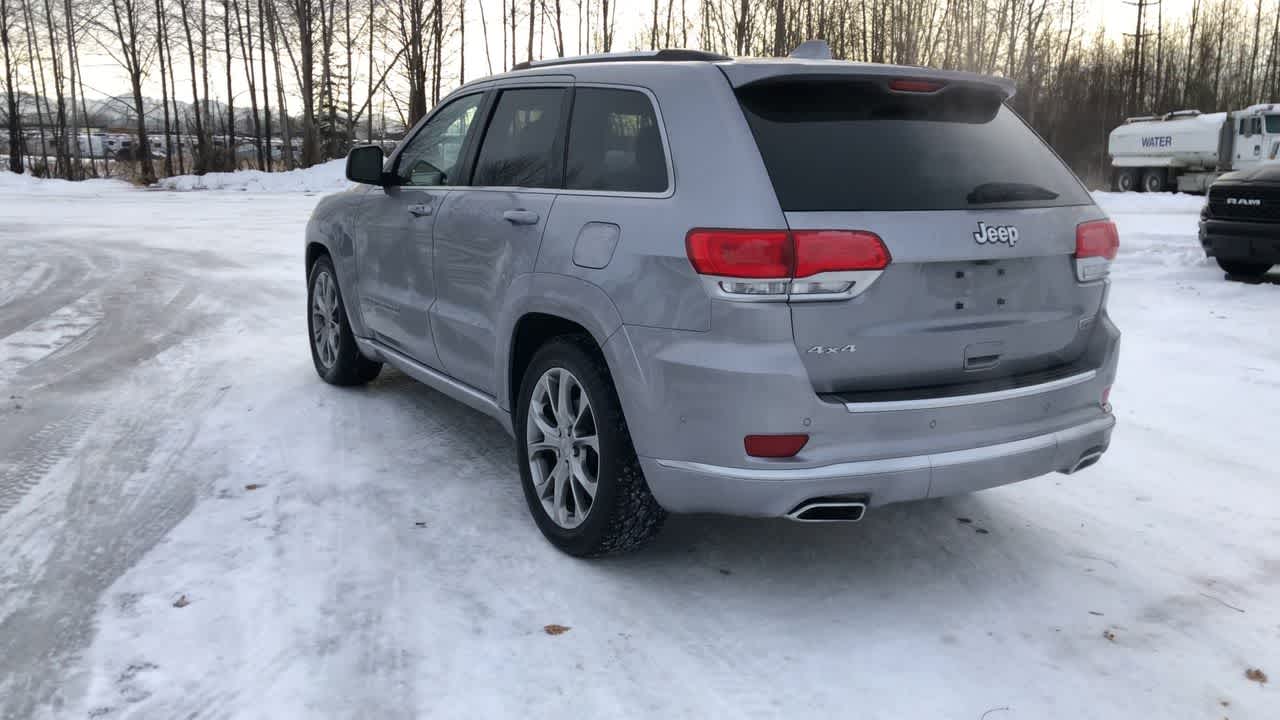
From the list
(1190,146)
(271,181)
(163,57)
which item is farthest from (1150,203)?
(163,57)

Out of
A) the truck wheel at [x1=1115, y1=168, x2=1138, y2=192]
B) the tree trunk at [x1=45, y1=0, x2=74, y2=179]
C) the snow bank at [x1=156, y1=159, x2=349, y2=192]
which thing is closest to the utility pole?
the truck wheel at [x1=1115, y1=168, x2=1138, y2=192]

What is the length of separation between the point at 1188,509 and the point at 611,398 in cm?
276

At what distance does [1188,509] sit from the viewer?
459 centimetres

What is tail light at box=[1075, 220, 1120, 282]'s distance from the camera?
12.1 feet

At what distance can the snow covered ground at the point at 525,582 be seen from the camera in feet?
9.95

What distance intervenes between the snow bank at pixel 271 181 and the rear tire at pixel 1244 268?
90.9 feet

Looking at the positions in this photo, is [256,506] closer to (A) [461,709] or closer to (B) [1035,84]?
(A) [461,709]

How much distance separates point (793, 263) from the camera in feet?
10.3

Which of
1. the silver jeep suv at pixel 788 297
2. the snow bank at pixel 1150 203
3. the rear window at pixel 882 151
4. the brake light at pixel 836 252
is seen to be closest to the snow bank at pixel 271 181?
the snow bank at pixel 1150 203

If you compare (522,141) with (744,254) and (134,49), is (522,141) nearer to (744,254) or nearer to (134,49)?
(744,254)

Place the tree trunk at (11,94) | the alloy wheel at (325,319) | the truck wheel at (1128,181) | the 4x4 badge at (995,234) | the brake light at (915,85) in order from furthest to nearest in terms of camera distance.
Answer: the tree trunk at (11,94), the truck wheel at (1128,181), the alloy wheel at (325,319), the brake light at (915,85), the 4x4 badge at (995,234)

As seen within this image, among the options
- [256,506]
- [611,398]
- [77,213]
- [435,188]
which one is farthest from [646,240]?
[77,213]

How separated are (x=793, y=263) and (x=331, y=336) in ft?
13.9

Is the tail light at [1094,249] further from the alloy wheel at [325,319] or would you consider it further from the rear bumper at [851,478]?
the alloy wheel at [325,319]
